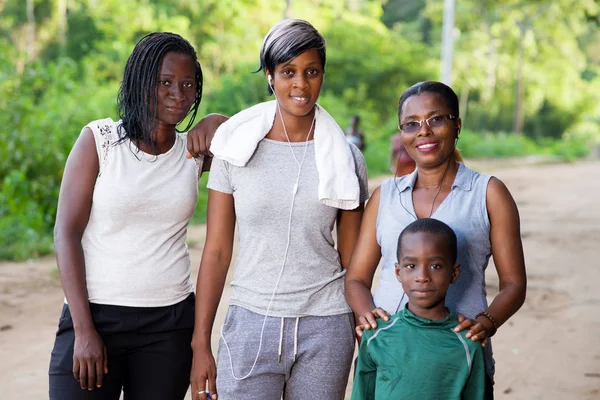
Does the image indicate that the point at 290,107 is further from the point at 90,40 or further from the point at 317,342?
the point at 90,40

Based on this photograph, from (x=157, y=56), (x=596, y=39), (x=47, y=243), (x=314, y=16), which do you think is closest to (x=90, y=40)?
(x=314, y=16)

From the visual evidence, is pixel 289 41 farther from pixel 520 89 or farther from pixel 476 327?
pixel 520 89

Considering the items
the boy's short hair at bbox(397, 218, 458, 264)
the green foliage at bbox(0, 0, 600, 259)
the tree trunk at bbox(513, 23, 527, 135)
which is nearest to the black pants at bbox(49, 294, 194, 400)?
the boy's short hair at bbox(397, 218, 458, 264)

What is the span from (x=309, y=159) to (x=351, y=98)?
1003 inches

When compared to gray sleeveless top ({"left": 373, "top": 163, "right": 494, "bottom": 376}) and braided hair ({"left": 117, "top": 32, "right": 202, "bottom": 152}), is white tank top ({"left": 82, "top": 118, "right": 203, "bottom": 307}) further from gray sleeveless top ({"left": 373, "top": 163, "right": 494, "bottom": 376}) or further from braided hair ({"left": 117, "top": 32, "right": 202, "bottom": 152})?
gray sleeveless top ({"left": 373, "top": 163, "right": 494, "bottom": 376})

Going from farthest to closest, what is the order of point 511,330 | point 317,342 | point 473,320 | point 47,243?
1. point 47,243
2. point 511,330
3. point 317,342
4. point 473,320

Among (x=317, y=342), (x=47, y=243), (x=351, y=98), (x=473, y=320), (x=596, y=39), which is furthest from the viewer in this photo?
(x=596, y=39)

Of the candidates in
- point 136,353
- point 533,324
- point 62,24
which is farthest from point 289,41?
point 62,24

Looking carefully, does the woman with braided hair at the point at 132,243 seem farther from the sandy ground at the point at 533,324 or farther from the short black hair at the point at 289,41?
the sandy ground at the point at 533,324

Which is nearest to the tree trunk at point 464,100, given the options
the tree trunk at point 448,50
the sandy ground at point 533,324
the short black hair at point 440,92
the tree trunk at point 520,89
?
the tree trunk at point 520,89

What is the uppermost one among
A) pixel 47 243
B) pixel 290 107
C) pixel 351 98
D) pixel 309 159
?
pixel 351 98

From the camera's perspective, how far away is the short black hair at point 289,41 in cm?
248

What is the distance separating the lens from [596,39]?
50156 millimetres

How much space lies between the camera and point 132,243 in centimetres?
258
